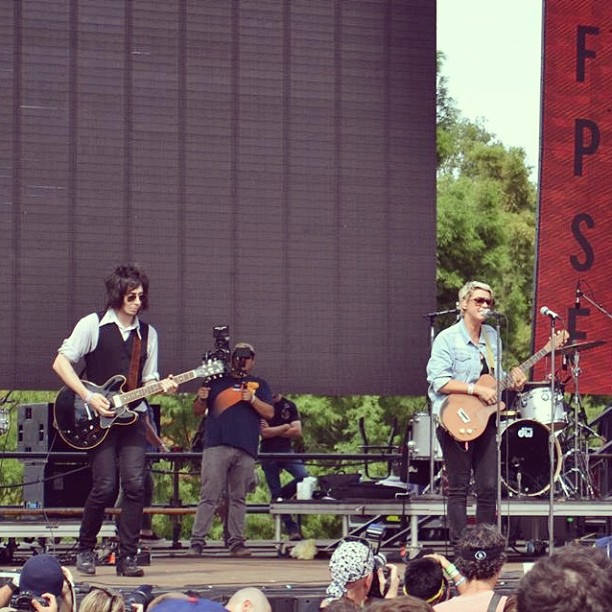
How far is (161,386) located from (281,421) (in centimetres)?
422

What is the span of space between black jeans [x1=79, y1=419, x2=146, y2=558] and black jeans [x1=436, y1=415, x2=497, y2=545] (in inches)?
72.2

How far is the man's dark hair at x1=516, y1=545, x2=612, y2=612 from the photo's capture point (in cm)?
263

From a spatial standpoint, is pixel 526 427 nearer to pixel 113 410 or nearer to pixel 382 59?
pixel 382 59

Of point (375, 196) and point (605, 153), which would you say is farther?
point (605, 153)

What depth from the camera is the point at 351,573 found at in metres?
5.13

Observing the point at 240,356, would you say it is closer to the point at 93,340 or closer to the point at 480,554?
the point at 93,340

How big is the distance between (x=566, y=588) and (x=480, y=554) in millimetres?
2632

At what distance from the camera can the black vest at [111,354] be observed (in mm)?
8367

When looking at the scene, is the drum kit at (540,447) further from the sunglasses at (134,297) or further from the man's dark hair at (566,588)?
the man's dark hair at (566,588)

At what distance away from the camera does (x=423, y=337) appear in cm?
1116

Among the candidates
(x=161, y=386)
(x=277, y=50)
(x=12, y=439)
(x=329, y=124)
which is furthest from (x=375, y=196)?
(x=12, y=439)

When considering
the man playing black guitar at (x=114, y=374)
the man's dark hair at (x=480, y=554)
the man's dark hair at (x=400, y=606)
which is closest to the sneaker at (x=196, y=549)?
the man playing black guitar at (x=114, y=374)

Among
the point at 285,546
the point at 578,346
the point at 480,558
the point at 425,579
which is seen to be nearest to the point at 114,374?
the point at 285,546

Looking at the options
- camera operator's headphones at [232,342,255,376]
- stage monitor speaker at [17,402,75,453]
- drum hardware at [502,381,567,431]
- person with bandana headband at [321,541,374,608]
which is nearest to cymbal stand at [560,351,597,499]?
drum hardware at [502,381,567,431]
